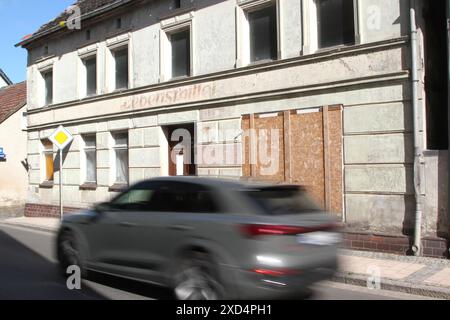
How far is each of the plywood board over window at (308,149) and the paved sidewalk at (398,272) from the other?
1.52m

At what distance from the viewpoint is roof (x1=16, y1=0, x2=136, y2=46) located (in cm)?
1607

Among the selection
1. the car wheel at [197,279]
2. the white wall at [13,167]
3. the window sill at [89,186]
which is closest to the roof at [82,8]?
the white wall at [13,167]

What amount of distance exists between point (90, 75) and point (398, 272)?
13387 millimetres

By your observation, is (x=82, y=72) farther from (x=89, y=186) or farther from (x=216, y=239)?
(x=216, y=239)

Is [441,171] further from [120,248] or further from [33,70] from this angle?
[33,70]

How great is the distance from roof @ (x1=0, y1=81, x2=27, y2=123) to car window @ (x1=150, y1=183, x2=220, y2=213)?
16185mm

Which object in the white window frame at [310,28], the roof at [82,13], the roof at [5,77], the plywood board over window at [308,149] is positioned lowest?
the plywood board over window at [308,149]

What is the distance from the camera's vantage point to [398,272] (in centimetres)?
793

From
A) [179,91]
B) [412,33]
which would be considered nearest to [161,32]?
[179,91]

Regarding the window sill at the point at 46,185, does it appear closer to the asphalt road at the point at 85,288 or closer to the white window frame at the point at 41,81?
the white window frame at the point at 41,81

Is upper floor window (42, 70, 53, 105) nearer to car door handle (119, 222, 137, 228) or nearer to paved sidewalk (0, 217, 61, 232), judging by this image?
paved sidewalk (0, 217, 61, 232)

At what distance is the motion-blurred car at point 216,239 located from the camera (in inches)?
203
